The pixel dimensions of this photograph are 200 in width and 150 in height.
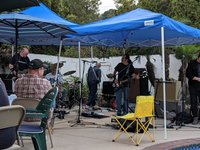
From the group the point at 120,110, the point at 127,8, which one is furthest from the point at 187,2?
the point at 120,110

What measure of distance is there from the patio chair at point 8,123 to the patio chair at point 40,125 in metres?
1.40

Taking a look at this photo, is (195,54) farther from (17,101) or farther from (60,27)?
(17,101)

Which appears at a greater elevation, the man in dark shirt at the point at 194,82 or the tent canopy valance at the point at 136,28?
the tent canopy valance at the point at 136,28

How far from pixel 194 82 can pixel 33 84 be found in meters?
4.93

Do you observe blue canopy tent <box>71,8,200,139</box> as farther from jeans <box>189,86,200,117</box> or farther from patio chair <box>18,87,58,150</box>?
patio chair <box>18,87,58,150</box>

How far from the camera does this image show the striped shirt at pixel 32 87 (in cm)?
514

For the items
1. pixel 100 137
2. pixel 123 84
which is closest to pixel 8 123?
pixel 100 137

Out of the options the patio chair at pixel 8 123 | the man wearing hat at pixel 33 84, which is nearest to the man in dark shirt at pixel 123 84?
the man wearing hat at pixel 33 84

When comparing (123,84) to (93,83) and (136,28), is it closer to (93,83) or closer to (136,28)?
(136,28)

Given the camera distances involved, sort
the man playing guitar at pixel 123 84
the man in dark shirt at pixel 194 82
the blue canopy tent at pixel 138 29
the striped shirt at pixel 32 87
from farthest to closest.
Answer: the man in dark shirt at pixel 194 82 → the man playing guitar at pixel 123 84 → the blue canopy tent at pixel 138 29 → the striped shirt at pixel 32 87

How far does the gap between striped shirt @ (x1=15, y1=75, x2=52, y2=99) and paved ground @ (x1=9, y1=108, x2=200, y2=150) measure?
2.64ft

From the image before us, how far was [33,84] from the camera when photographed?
514 cm

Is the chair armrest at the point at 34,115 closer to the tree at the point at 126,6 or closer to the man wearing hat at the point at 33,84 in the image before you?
the man wearing hat at the point at 33,84

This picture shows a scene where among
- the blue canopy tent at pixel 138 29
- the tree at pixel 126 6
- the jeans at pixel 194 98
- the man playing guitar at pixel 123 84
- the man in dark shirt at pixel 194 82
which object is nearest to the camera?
the blue canopy tent at pixel 138 29
